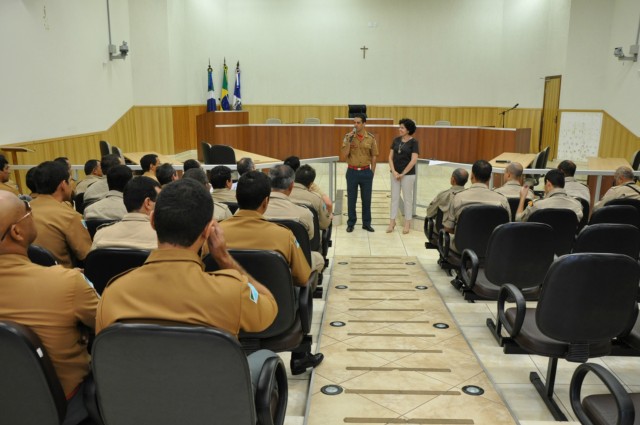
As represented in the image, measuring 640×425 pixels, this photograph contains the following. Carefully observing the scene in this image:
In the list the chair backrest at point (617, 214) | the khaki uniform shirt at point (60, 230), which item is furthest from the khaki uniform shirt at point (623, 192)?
the khaki uniform shirt at point (60, 230)

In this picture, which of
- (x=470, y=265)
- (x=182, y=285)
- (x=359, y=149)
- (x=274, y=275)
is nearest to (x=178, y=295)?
(x=182, y=285)

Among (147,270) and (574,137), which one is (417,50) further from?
(147,270)

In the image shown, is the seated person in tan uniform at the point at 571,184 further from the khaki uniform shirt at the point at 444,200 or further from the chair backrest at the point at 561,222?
the chair backrest at the point at 561,222

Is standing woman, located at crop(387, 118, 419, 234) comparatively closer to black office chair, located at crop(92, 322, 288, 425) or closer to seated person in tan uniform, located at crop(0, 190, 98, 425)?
seated person in tan uniform, located at crop(0, 190, 98, 425)

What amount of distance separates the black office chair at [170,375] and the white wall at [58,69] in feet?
22.2

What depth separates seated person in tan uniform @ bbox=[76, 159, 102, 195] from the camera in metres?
5.09

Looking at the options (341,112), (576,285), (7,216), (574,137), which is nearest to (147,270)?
(7,216)

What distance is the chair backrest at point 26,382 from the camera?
146 cm

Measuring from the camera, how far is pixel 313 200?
444cm

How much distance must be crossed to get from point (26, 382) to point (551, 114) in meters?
13.9

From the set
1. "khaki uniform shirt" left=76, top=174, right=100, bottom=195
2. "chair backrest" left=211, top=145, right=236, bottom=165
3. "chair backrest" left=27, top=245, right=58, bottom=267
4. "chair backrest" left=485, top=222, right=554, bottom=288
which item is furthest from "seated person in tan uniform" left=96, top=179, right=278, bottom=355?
"chair backrest" left=211, top=145, right=236, bottom=165

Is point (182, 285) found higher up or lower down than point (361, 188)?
higher up

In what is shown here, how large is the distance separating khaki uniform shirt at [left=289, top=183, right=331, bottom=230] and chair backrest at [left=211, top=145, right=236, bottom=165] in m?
4.33

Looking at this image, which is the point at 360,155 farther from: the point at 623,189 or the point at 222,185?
the point at 623,189
